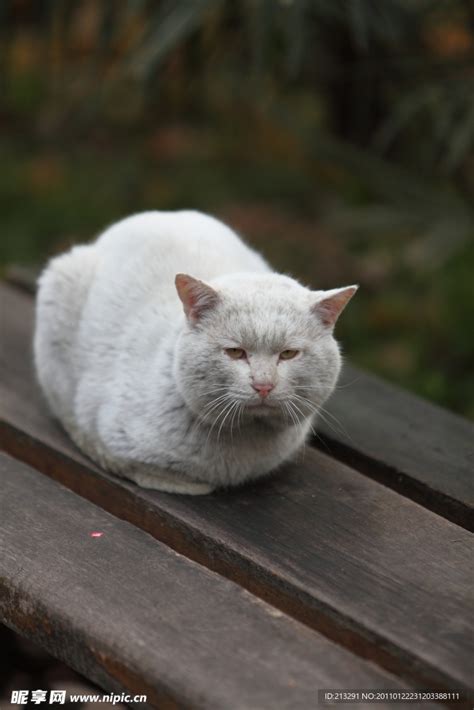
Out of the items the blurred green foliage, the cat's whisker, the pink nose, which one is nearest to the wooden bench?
the cat's whisker

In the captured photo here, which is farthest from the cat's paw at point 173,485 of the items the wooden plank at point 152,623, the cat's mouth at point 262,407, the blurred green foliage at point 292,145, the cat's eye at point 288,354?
the blurred green foliage at point 292,145

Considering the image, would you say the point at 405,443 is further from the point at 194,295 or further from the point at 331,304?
the point at 194,295

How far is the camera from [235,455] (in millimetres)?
2111

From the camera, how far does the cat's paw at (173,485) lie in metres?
2.13

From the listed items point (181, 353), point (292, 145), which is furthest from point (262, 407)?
point (292, 145)

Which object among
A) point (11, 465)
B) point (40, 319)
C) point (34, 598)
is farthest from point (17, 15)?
point (34, 598)

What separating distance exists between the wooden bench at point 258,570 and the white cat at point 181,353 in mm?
80

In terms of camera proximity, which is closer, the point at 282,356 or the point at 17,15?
the point at 282,356

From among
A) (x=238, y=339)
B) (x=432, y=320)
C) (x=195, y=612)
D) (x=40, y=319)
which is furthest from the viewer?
(x=432, y=320)

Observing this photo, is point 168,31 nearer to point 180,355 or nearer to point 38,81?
point 180,355

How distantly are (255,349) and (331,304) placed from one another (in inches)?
8.1

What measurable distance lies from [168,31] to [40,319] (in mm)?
1432

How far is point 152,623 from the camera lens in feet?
5.41

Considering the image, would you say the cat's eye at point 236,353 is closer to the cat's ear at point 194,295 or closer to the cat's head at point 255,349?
the cat's head at point 255,349
